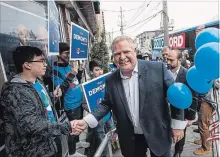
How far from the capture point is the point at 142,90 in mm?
2238

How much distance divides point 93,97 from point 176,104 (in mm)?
1499

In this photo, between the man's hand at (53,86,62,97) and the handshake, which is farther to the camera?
the man's hand at (53,86,62,97)

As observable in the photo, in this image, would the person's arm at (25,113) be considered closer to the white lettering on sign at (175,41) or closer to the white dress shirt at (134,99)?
the white dress shirt at (134,99)

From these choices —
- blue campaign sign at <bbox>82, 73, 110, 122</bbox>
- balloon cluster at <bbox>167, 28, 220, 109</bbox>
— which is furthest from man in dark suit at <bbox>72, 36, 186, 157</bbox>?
Answer: blue campaign sign at <bbox>82, 73, 110, 122</bbox>

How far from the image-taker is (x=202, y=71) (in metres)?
2.07

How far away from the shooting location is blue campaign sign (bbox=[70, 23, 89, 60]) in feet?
12.0

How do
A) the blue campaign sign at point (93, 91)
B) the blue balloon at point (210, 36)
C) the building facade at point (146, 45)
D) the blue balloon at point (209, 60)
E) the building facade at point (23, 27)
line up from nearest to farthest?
the blue balloon at point (209, 60) < the blue balloon at point (210, 36) < the building facade at point (23, 27) < the blue campaign sign at point (93, 91) < the building facade at point (146, 45)

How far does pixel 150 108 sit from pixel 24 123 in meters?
1.08

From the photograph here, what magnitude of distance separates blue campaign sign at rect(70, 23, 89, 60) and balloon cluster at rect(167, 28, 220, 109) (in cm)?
182

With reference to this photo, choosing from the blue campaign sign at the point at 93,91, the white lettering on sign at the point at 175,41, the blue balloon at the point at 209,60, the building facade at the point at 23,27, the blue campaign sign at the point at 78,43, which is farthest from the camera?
the white lettering on sign at the point at 175,41

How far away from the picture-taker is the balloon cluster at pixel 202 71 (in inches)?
76.0

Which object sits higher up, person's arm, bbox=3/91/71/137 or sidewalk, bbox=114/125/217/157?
person's arm, bbox=3/91/71/137

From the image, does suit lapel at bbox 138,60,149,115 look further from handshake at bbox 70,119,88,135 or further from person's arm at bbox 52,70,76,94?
person's arm at bbox 52,70,76,94

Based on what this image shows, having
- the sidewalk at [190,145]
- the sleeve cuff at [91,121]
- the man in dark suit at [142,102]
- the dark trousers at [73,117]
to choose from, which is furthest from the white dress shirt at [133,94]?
the sidewalk at [190,145]
